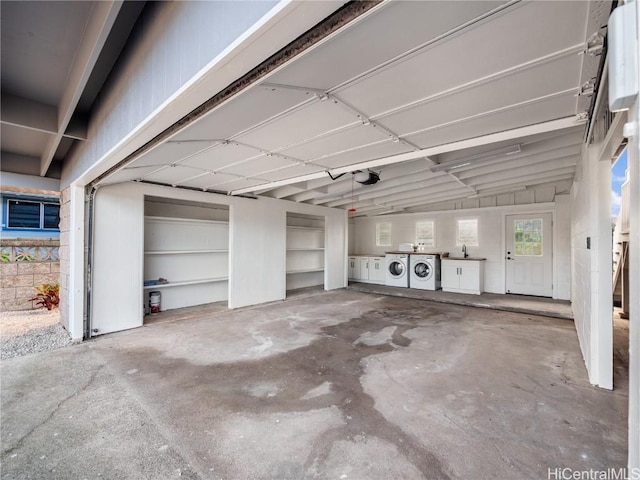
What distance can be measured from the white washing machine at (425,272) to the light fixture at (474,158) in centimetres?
355

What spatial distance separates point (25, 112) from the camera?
113 inches

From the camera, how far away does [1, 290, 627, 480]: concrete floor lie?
1.78 metres

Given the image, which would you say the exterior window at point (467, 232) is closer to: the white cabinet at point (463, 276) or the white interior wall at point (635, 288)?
the white cabinet at point (463, 276)

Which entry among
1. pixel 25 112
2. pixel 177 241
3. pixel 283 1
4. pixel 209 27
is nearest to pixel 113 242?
pixel 177 241

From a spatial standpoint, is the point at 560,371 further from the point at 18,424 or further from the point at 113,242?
the point at 113,242

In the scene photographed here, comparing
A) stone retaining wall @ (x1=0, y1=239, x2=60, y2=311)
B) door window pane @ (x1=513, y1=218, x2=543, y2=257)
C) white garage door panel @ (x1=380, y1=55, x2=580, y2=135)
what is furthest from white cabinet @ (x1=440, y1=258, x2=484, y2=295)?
stone retaining wall @ (x1=0, y1=239, x2=60, y2=311)

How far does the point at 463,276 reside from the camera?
7145 millimetres

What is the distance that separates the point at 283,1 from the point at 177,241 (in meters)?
5.52

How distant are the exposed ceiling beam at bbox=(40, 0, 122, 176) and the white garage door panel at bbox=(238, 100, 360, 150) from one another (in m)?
1.14

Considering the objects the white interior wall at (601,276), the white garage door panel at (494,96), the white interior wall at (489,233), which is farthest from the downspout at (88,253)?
the white interior wall at (489,233)

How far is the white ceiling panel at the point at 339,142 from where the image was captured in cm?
267

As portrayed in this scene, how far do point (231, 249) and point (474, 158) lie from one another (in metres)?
4.37

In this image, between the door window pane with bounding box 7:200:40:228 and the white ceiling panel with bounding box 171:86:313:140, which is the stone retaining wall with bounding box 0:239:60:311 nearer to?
the door window pane with bounding box 7:200:40:228

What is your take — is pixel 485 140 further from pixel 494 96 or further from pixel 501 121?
pixel 494 96
